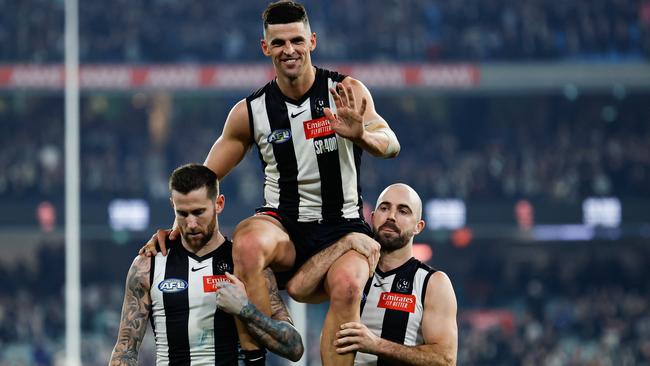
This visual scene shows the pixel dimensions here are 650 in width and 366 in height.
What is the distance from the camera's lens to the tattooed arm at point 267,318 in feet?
18.7

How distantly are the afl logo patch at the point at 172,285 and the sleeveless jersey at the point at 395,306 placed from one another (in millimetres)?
1118

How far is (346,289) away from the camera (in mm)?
5750

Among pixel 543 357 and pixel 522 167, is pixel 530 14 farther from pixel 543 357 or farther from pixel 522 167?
pixel 543 357

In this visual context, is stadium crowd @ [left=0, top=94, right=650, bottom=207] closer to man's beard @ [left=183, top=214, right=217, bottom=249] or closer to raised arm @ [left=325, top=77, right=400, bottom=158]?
man's beard @ [left=183, top=214, right=217, bottom=249]

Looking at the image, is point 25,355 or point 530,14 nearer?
point 25,355

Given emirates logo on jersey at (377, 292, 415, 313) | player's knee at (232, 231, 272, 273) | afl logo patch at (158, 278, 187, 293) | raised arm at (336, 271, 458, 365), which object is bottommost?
raised arm at (336, 271, 458, 365)

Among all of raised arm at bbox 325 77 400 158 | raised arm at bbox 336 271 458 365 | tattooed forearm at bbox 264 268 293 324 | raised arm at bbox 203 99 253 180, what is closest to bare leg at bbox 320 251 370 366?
raised arm at bbox 336 271 458 365

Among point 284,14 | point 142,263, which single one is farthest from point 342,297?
point 284,14

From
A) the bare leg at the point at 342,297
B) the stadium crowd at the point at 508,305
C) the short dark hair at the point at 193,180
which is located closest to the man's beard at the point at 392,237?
the bare leg at the point at 342,297

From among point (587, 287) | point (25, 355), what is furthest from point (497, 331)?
point (25, 355)

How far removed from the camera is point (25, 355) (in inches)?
832

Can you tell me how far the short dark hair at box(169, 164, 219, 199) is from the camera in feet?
18.7

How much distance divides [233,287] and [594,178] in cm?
1954

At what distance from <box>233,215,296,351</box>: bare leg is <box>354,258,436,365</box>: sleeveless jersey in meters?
0.82
